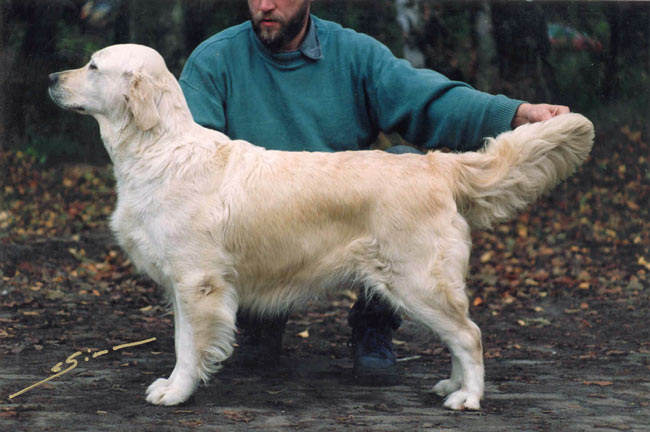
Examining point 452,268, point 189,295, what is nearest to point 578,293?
point 452,268

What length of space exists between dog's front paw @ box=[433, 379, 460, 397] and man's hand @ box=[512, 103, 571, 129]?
1.36 metres

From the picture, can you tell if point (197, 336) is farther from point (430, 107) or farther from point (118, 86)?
point (430, 107)

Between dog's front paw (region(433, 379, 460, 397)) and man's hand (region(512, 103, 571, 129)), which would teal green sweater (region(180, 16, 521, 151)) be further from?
dog's front paw (region(433, 379, 460, 397))

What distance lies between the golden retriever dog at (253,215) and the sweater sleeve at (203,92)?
0.64m

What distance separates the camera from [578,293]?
6695mm

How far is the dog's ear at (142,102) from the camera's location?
355 centimetres

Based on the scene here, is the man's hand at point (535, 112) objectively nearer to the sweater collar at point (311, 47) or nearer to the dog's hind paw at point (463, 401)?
the sweater collar at point (311, 47)

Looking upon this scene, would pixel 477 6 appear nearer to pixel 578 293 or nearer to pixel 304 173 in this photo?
pixel 578 293

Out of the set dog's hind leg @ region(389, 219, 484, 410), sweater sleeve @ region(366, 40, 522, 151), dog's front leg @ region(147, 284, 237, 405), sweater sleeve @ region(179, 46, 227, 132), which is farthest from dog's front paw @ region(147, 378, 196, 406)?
sweater sleeve @ region(366, 40, 522, 151)

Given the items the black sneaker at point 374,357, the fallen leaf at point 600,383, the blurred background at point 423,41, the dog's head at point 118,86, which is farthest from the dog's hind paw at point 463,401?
the blurred background at point 423,41

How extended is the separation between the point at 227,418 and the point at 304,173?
115cm

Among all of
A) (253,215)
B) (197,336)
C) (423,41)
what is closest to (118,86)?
(253,215)

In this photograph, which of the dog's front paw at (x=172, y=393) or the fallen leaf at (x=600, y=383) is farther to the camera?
Result: the fallen leaf at (x=600, y=383)

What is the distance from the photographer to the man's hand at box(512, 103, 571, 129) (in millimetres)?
3977
